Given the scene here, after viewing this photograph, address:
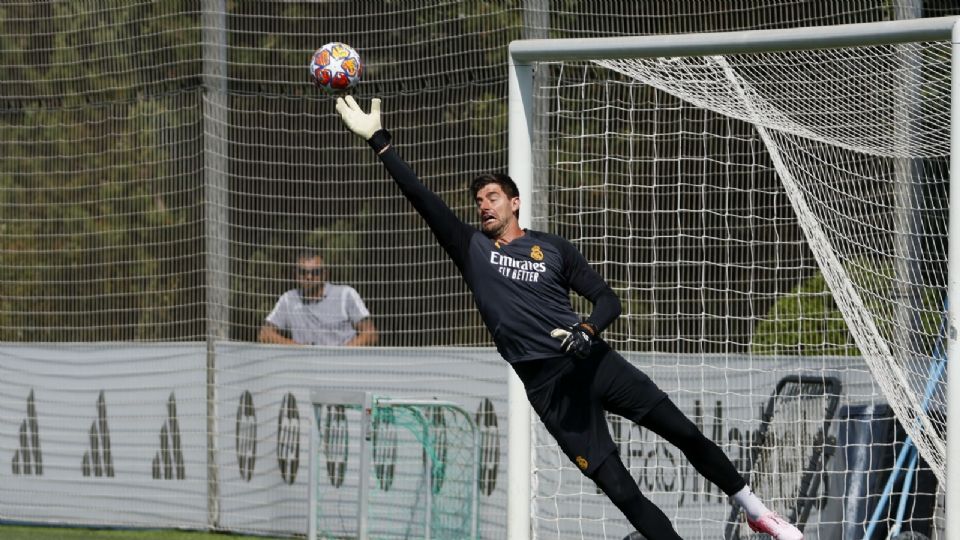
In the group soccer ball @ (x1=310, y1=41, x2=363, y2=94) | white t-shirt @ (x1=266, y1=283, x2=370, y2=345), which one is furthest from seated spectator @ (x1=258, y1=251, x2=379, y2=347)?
soccer ball @ (x1=310, y1=41, x2=363, y2=94)

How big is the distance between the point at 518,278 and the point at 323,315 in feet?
14.2

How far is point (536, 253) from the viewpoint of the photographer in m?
7.30

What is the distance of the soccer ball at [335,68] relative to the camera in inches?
306

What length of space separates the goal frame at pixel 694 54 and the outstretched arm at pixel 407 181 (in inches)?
34.9

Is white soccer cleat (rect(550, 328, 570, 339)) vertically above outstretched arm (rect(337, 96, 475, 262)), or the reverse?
outstretched arm (rect(337, 96, 475, 262))

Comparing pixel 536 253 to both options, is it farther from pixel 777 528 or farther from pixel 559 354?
pixel 777 528

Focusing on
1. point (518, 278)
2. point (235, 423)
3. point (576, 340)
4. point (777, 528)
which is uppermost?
point (518, 278)

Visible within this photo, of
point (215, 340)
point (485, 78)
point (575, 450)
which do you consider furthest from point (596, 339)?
point (215, 340)

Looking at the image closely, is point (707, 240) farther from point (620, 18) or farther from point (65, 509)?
point (65, 509)

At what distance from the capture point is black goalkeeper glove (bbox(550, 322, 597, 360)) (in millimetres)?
6730

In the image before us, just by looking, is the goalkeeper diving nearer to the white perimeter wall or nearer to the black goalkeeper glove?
the black goalkeeper glove

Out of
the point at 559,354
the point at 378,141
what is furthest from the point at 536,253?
the point at 378,141

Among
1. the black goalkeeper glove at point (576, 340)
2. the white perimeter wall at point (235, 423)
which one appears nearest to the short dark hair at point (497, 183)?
the black goalkeeper glove at point (576, 340)

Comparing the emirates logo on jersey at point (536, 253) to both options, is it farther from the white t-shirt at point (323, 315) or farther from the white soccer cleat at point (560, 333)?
the white t-shirt at point (323, 315)
